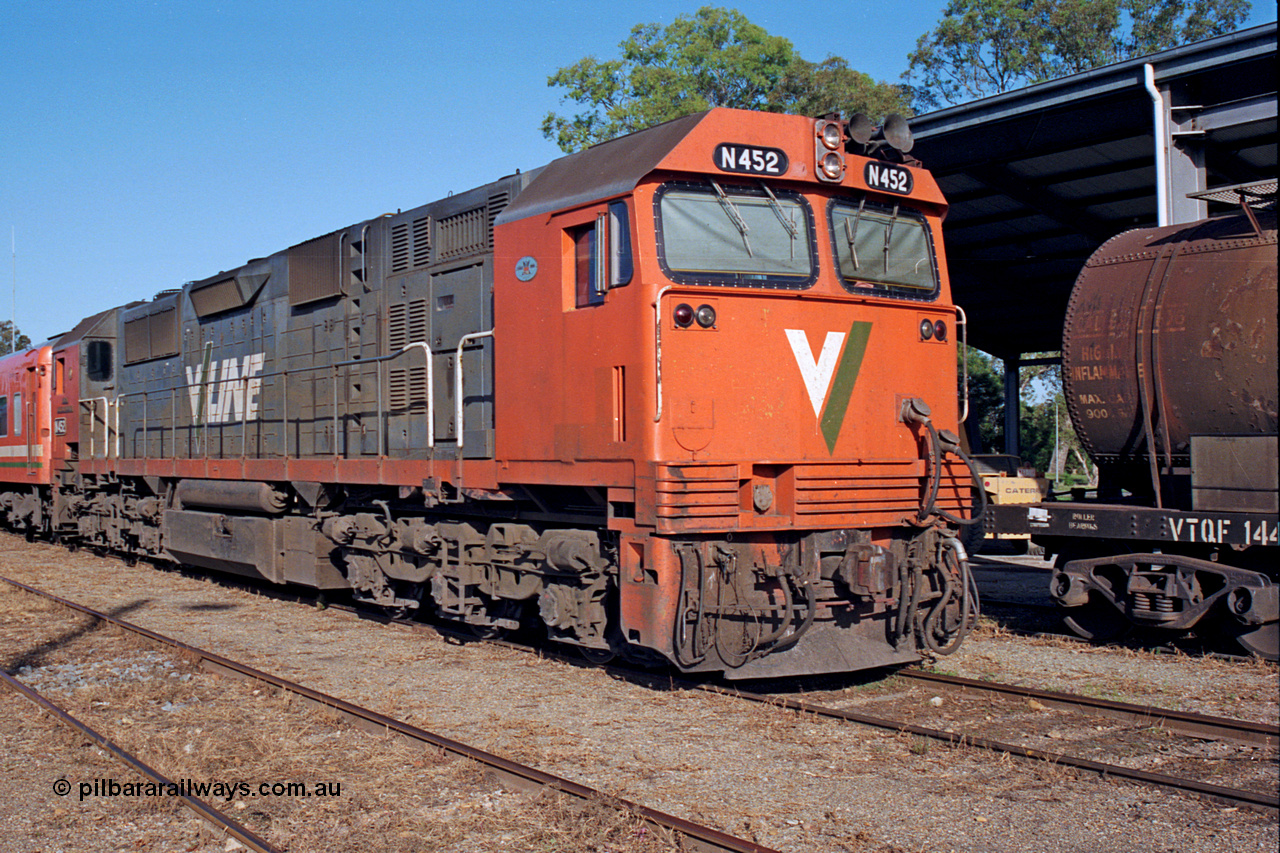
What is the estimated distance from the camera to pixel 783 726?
6008 millimetres

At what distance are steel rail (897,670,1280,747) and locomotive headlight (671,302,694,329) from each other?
3.00 metres

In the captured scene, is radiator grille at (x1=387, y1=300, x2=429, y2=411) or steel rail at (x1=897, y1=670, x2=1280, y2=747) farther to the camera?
radiator grille at (x1=387, y1=300, x2=429, y2=411)

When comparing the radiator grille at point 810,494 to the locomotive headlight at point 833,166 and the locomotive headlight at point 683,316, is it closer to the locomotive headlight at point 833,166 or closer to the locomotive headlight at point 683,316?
the locomotive headlight at point 683,316

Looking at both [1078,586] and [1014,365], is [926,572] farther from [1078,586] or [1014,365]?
[1014,365]

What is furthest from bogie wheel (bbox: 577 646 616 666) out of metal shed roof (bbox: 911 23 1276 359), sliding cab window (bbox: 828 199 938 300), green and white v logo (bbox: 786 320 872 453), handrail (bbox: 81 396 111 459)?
handrail (bbox: 81 396 111 459)

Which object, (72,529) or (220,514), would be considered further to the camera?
(72,529)

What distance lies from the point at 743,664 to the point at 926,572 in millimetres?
1453

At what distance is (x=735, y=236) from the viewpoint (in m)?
6.36

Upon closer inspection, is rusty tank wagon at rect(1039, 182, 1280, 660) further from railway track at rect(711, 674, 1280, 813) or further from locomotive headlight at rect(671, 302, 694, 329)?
locomotive headlight at rect(671, 302, 694, 329)

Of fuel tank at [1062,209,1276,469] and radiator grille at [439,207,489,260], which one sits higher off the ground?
radiator grille at [439,207,489,260]

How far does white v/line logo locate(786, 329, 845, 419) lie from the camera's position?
6.41 m

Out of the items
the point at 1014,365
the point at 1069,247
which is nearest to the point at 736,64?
the point at 1014,365

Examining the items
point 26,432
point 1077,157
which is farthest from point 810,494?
point 26,432

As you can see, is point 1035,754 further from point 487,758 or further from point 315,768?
point 315,768
